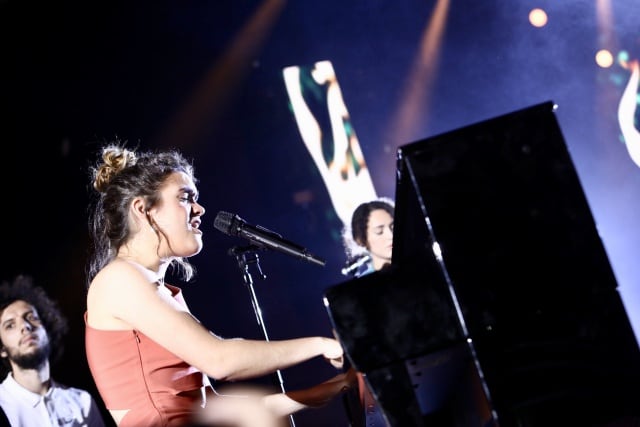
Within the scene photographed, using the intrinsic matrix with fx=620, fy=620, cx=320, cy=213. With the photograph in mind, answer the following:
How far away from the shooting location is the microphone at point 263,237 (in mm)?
2482

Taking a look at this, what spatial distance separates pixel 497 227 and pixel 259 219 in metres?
3.58

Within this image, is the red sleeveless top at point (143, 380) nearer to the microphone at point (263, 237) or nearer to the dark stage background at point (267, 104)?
the microphone at point (263, 237)

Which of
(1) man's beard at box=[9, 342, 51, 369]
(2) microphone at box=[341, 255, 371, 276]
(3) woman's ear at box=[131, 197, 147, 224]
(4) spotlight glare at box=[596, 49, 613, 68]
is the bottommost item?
(2) microphone at box=[341, 255, 371, 276]

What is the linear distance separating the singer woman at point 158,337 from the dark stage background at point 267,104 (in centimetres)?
203

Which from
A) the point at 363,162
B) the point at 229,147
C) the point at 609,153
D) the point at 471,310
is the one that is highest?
the point at 229,147

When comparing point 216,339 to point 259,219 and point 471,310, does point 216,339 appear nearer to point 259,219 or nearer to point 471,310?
point 471,310

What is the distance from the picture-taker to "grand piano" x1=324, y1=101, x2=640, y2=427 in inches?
54.1

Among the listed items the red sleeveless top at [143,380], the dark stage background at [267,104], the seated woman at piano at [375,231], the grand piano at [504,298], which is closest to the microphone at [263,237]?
the red sleeveless top at [143,380]

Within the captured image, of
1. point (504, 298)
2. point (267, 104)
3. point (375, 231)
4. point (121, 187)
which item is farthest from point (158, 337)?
point (267, 104)

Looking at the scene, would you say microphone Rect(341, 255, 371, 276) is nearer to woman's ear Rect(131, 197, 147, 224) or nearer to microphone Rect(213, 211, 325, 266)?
microphone Rect(213, 211, 325, 266)

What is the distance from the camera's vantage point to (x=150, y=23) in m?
4.86

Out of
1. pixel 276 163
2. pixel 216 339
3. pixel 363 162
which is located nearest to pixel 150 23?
pixel 276 163

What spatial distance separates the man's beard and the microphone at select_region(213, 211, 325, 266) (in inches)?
88.3

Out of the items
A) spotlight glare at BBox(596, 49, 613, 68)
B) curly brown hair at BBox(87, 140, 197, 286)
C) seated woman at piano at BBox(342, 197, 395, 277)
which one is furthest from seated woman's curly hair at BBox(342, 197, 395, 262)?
spotlight glare at BBox(596, 49, 613, 68)
